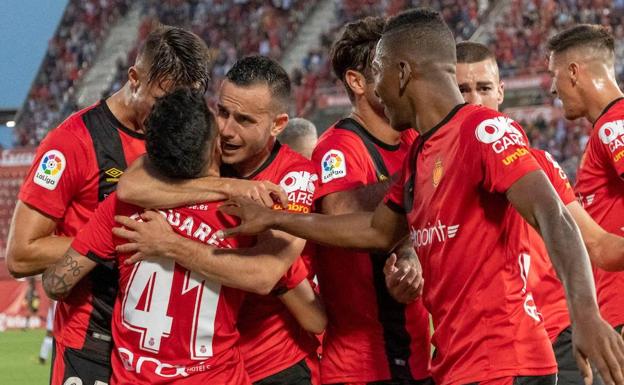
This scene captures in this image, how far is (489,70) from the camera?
5141 millimetres

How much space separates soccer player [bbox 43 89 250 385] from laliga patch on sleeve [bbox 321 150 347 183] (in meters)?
0.66

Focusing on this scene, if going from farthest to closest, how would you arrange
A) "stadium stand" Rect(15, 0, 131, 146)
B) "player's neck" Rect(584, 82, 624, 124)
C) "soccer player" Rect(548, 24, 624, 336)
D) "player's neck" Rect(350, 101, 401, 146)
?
1. "stadium stand" Rect(15, 0, 131, 146)
2. "player's neck" Rect(584, 82, 624, 124)
3. "soccer player" Rect(548, 24, 624, 336)
4. "player's neck" Rect(350, 101, 401, 146)

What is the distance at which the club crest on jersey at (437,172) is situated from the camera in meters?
3.34

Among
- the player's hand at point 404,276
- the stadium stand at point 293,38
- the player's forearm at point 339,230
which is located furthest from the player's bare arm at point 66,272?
the stadium stand at point 293,38

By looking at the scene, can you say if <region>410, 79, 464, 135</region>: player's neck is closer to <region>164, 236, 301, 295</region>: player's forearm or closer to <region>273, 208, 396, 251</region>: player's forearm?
<region>273, 208, 396, 251</region>: player's forearm

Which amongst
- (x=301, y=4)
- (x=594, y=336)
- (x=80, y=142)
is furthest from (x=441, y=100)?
(x=301, y=4)

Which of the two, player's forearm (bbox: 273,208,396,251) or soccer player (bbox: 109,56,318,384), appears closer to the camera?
player's forearm (bbox: 273,208,396,251)

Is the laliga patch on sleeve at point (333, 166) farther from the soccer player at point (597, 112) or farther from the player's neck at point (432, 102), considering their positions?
the soccer player at point (597, 112)

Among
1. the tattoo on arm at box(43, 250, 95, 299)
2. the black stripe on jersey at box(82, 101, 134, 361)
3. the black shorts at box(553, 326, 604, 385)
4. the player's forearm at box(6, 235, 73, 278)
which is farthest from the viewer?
the black shorts at box(553, 326, 604, 385)

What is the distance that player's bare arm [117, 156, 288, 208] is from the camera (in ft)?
12.0

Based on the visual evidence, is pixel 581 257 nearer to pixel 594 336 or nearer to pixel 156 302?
pixel 594 336

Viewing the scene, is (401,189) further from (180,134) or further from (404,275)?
(180,134)

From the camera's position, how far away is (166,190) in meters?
3.67

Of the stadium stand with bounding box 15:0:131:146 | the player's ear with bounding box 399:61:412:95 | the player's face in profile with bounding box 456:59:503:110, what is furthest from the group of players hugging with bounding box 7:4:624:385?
the stadium stand with bounding box 15:0:131:146
